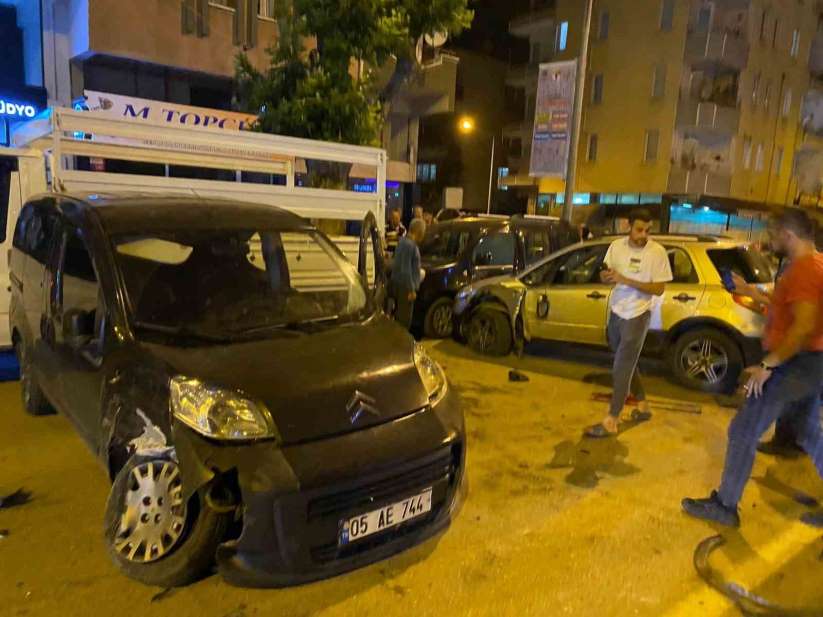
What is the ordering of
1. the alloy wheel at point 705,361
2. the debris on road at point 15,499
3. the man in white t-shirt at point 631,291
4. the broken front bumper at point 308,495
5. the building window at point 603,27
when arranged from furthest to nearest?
the building window at point 603,27 → the alloy wheel at point 705,361 → the man in white t-shirt at point 631,291 → the debris on road at point 15,499 → the broken front bumper at point 308,495

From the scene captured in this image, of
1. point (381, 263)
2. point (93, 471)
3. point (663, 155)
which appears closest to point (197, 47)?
Answer: point (381, 263)

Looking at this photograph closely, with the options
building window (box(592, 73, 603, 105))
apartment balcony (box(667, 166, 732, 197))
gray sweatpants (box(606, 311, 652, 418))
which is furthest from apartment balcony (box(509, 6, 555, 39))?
gray sweatpants (box(606, 311, 652, 418))

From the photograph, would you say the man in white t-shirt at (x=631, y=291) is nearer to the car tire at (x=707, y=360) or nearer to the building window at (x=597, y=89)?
the car tire at (x=707, y=360)

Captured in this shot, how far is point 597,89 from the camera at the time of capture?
28.1 m

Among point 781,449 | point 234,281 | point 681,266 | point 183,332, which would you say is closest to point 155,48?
point 234,281

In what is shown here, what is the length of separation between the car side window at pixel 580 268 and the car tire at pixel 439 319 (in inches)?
66.3

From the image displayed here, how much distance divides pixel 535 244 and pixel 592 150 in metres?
21.3

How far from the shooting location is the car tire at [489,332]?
7656mm

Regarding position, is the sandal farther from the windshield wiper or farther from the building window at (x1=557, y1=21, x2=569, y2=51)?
the building window at (x1=557, y1=21, x2=569, y2=51)

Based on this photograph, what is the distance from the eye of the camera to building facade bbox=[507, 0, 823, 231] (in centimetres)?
2583

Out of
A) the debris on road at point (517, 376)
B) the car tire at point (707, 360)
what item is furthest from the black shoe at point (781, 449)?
the debris on road at point (517, 376)

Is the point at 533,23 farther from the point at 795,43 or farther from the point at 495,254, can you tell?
the point at 495,254

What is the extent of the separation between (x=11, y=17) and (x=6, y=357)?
23.8 feet

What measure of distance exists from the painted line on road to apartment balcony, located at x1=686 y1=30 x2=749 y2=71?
26.2 meters
